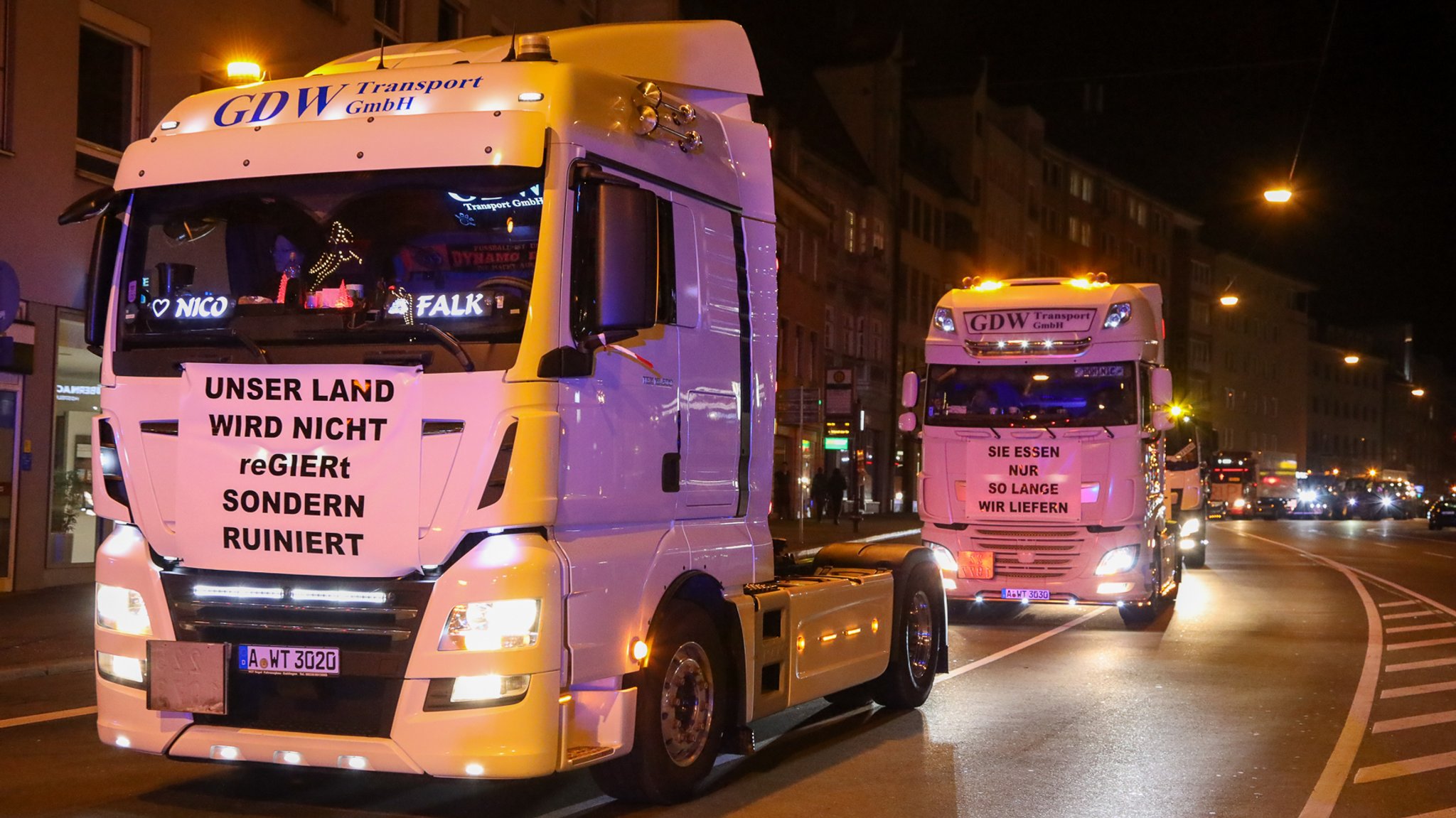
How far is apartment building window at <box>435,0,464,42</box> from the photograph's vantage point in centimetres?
2756

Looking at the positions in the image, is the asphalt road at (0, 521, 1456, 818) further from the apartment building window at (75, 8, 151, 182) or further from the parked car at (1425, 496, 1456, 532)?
the parked car at (1425, 496, 1456, 532)

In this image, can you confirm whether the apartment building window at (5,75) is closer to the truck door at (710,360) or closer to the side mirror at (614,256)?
the truck door at (710,360)

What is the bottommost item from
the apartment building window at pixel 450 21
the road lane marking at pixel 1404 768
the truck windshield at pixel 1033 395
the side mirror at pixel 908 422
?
the road lane marking at pixel 1404 768

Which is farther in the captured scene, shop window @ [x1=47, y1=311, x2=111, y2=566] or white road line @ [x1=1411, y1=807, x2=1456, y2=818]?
shop window @ [x1=47, y1=311, x2=111, y2=566]

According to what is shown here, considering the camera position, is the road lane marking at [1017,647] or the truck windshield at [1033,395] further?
the truck windshield at [1033,395]

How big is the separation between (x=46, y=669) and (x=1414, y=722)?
31.3 feet

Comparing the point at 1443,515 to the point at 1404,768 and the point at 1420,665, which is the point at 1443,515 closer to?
the point at 1420,665

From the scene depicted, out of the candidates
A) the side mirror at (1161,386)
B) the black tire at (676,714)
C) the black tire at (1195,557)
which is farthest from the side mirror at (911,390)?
the black tire at (1195,557)

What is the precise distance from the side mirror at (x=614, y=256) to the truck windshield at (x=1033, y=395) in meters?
10.5

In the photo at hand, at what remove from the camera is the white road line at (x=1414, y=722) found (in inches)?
422

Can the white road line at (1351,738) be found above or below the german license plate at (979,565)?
below

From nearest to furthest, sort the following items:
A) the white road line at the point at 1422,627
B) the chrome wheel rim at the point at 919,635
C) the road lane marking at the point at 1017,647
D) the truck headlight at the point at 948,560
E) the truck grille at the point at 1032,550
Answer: the chrome wheel rim at the point at 919,635, the road lane marking at the point at 1017,647, the truck grille at the point at 1032,550, the truck headlight at the point at 948,560, the white road line at the point at 1422,627

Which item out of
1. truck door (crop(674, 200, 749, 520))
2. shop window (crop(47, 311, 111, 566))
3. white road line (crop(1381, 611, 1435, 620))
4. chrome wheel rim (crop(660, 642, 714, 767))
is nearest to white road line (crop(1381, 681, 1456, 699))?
truck door (crop(674, 200, 749, 520))

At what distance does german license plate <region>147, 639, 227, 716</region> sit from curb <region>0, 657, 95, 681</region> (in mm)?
5898
